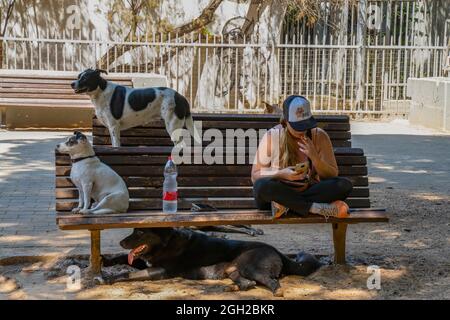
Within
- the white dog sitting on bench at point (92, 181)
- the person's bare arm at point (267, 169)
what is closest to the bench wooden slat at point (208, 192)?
the white dog sitting on bench at point (92, 181)

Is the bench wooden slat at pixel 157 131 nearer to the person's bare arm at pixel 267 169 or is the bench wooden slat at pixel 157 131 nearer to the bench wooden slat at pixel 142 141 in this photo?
the bench wooden slat at pixel 142 141

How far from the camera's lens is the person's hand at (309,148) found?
19.5 ft

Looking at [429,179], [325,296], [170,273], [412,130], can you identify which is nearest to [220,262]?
[170,273]

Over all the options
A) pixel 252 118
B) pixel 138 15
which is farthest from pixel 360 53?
pixel 252 118

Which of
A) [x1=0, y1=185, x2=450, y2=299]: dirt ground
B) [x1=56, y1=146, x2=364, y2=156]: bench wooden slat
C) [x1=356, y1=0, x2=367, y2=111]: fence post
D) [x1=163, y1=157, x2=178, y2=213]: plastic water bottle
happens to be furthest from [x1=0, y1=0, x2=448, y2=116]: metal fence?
[x1=163, y1=157, x2=178, y2=213]: plastic water bottle

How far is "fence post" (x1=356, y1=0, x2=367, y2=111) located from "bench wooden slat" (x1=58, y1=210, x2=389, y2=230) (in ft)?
46.1

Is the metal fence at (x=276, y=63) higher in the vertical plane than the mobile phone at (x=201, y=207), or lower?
higher

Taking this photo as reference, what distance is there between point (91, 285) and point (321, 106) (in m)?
14.1

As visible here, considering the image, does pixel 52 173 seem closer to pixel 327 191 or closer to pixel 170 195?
pixel 170 195

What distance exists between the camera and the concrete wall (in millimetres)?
16844

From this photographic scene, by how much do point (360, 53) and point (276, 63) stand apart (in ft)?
6.49

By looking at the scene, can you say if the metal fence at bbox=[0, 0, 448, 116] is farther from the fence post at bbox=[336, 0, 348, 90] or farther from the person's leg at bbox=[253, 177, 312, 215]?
the person's leg at bbox=[253, 177, 312, 215]

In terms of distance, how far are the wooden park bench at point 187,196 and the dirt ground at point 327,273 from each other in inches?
14.0

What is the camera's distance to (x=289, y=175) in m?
5.90
